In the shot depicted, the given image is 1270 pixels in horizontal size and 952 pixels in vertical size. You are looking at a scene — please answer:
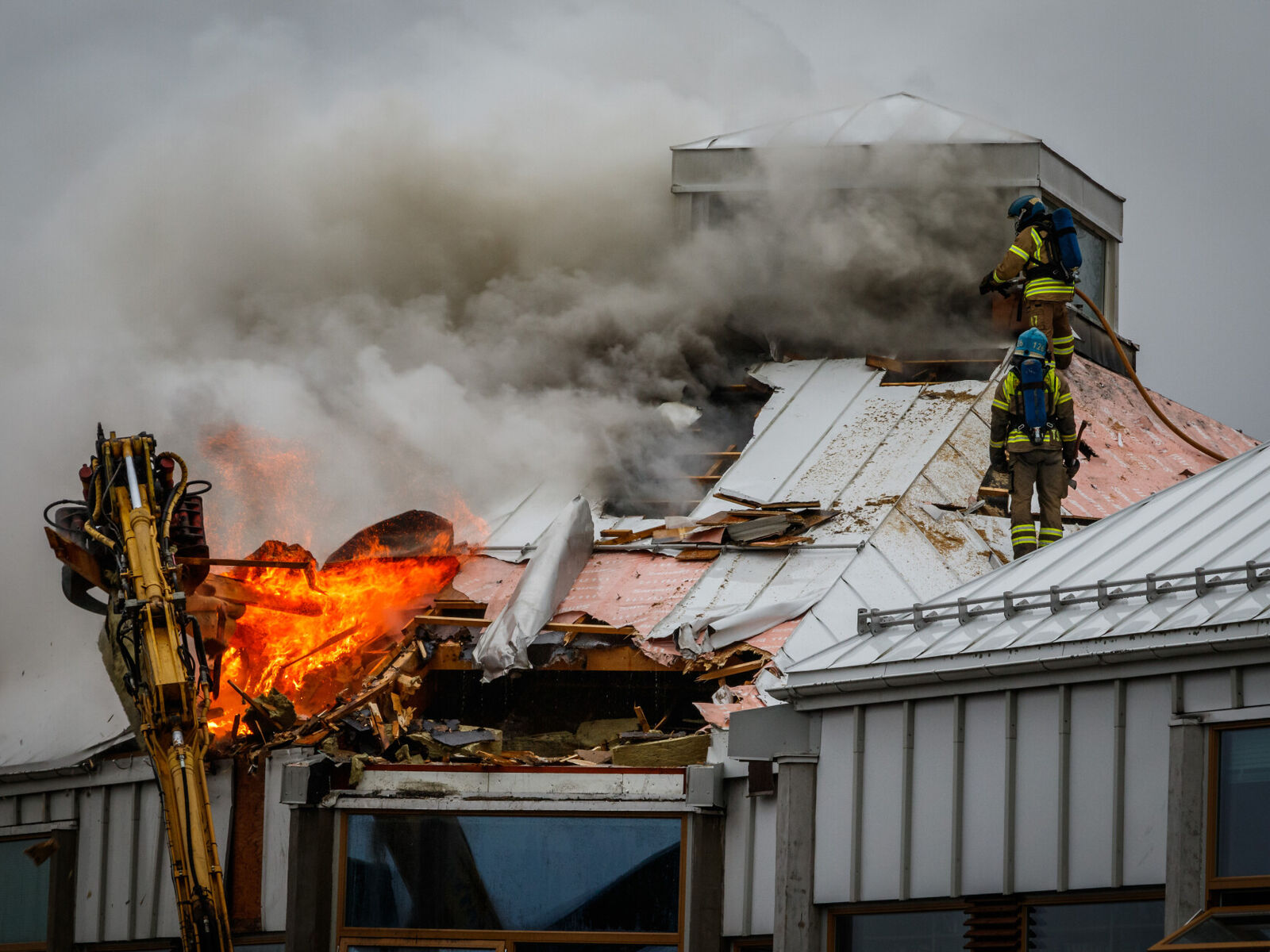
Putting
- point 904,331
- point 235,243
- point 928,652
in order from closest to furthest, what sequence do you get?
point 928,652, point 904,331, point 235,243

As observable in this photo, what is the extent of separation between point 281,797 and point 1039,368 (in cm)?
804

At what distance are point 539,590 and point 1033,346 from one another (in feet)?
17.5

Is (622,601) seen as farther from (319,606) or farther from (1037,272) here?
(1037,272)

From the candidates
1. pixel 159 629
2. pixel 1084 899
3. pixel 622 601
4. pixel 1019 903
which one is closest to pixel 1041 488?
pixel 622 601

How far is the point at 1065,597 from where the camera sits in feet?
39.4

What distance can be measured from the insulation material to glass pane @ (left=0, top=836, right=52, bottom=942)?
15.8ft

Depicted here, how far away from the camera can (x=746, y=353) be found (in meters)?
23.2

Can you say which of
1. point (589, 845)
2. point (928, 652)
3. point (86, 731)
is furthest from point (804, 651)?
point (86, 731)

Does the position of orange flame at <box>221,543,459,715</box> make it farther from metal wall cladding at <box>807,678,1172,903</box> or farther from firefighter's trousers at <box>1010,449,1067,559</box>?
metal wall cladding at <box>807,678,1172,903</box>

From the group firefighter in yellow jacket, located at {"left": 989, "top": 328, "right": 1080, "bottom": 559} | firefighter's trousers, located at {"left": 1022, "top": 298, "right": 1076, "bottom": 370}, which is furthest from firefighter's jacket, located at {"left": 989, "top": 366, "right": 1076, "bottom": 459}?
firefighter's trousers, located at {"left": 1022, "top": 298, "right": 1076, "bottom": 370}

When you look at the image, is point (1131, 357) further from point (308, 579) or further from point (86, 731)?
point (86, 731)

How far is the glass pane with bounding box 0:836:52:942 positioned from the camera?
17.4 meters

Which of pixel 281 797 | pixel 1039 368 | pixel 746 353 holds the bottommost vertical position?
pixel 281 797

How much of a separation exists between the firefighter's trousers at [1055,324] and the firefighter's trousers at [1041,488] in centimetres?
126
